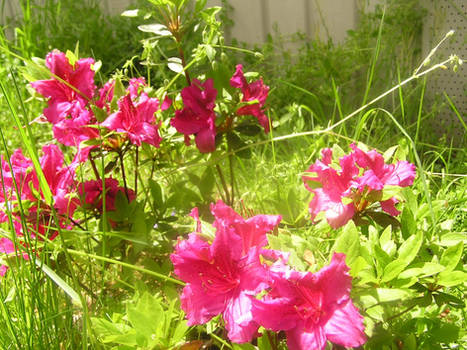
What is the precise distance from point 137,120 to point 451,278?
1.98 ft

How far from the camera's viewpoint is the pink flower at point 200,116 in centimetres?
109

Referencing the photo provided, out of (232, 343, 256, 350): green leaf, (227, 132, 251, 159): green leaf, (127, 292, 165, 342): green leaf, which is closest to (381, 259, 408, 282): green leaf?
(232, 343, 256, 350): green leaf

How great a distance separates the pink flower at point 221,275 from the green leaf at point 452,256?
11.3 inches

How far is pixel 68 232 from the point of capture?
107 cm

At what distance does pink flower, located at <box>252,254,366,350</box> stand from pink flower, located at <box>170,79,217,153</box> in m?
0.40

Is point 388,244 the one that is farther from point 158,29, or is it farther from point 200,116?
point 158,29

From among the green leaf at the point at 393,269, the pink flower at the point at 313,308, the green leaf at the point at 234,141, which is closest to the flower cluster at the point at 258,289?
the pink flower at the point at 313,308

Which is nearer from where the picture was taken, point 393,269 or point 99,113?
Answer: point 393,269

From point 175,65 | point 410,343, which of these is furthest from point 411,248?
point 175,65

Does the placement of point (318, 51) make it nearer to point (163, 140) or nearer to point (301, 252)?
point (163, 140)

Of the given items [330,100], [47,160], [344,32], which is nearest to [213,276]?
[47,160]

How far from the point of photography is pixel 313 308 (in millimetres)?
749

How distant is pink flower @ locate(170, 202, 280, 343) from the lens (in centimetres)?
77

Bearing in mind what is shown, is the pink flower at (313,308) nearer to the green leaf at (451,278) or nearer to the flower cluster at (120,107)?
the green leaf at (451,278)
